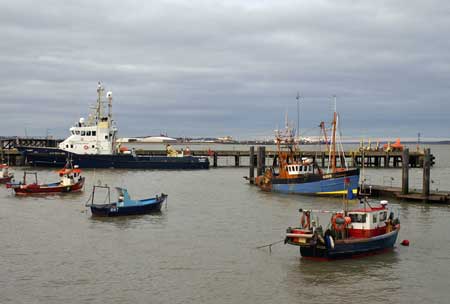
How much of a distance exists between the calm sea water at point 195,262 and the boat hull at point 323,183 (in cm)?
749

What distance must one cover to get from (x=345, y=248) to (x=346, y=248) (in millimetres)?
60

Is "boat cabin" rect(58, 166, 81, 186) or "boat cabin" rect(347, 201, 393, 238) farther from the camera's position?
"boat cabin" rect(58, 166, 81, 186)

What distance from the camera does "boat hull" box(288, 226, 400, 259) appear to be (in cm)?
2627

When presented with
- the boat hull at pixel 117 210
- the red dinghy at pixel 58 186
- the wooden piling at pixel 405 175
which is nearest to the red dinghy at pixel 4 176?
the red dinghy at pixel 58 186

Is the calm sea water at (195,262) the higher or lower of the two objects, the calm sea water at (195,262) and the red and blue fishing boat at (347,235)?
the lower

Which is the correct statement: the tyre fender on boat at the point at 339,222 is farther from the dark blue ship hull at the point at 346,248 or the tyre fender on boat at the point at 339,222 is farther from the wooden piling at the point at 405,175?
the wooden piling at the point at 405,175

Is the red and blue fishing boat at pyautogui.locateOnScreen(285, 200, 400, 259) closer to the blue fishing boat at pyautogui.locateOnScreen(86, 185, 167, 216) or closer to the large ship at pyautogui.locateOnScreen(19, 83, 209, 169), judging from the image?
the blue fishing boat at pyautogui.locateOnScreen(86, 185, 167, 216)

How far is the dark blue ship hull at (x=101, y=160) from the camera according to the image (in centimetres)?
8344

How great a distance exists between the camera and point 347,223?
2758 centimetres

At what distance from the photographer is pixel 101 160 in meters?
83.8

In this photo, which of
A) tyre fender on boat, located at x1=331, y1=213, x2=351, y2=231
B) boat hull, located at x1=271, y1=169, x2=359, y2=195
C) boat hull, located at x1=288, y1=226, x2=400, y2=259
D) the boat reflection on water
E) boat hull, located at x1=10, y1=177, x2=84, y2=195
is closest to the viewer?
the boat reflection on water

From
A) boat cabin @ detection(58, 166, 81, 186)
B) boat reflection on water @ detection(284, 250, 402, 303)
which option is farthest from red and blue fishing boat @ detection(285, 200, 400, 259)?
boat cabin @ detection(58, 166, 81, 186)

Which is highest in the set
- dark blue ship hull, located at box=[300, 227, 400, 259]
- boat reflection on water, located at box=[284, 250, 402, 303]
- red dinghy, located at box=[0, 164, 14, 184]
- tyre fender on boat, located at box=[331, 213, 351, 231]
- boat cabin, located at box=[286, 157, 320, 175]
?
boat cabin, located at box=[286, 157, 320, 175]

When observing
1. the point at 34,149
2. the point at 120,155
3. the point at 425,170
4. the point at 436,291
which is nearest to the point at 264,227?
the point at 436,291
